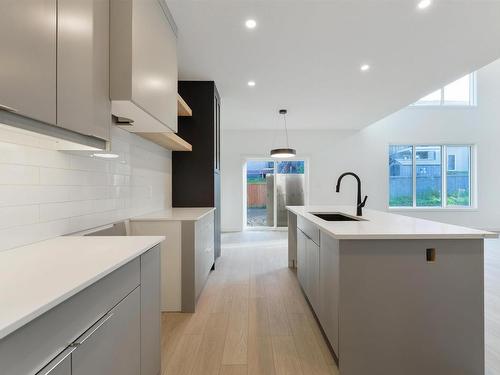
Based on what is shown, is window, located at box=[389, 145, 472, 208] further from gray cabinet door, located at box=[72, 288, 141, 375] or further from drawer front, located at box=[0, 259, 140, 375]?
drawer front, located at box=[0, 259, 140, 375]

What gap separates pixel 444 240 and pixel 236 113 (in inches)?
179

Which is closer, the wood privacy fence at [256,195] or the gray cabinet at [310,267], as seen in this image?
the gray cabinet at [310,267]

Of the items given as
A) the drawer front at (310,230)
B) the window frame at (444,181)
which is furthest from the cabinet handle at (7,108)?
the window frame at (444,181)

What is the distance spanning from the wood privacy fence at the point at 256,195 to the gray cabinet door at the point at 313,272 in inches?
184

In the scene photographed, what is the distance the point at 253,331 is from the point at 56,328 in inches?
65.9

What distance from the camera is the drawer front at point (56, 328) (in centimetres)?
60

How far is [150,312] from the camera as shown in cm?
138

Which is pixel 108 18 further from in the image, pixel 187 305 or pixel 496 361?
pixel 496 361

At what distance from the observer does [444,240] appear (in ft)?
5.09

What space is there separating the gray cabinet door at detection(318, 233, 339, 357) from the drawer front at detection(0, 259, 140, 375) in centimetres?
121

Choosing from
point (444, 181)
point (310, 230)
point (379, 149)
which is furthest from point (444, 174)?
point (310, 230)

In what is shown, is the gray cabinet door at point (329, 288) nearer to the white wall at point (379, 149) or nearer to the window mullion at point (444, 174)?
the white wall at point (379, 149)

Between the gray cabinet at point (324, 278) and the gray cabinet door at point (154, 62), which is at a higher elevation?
the gray cabinet door at point (154, 62)

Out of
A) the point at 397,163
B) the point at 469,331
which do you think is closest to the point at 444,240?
the point at 469,331
